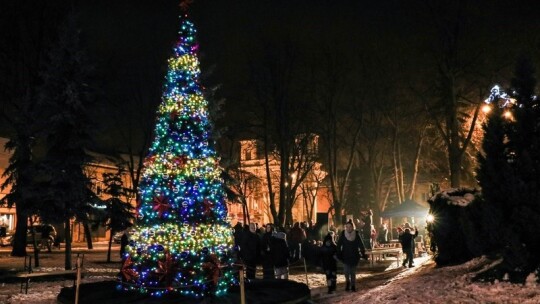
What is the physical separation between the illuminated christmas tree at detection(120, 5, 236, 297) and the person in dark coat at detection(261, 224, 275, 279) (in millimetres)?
4062

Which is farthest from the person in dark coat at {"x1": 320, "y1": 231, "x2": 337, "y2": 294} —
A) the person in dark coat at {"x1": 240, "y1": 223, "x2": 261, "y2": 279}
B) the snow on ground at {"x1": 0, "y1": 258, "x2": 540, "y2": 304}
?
the person in dark coat at {"x1": 240, "y1": 223, "x2": 261, "y2": 279}

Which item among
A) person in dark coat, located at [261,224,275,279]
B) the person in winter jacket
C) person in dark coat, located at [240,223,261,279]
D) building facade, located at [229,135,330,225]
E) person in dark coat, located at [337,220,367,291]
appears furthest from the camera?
building facade, located at [229,135,330,225]

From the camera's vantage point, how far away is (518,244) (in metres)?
11.1

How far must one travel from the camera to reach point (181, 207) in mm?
12688

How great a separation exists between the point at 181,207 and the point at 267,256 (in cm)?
573

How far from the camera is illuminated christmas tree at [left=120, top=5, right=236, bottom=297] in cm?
1238

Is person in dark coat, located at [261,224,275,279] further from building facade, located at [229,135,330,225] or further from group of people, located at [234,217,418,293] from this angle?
building facade, located at [229,135,330,225]

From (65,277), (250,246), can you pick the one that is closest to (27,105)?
(65,277)

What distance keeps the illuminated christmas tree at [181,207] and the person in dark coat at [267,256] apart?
406 centimetres

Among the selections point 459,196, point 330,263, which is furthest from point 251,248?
point 459,196

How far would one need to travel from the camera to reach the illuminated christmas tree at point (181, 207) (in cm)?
1238

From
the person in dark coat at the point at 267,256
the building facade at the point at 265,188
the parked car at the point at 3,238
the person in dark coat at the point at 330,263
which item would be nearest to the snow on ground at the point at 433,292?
the person in dark coat at the point at 330,263

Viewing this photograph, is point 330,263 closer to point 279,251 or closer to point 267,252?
point 279,251

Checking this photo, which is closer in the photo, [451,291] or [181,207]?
[451,291]
